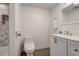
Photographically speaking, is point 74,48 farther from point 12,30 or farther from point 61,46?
point 12,30

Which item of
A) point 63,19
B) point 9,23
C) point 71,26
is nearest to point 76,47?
point 71,26

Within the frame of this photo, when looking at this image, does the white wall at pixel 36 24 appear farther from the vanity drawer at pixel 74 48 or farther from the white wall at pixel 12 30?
the vanity drawer at pixel 74 48

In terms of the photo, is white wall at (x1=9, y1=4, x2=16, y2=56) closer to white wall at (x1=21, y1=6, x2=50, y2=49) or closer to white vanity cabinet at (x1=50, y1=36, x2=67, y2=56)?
white vanity cabinet at (x1=50, y1=36, x2=67, y2=56)

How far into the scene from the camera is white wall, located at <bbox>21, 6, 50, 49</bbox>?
11.9ft

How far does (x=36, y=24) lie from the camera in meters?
3.87

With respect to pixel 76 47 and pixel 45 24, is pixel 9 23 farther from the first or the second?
pixel 45 24

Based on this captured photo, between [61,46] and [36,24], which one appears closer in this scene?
[61,46]

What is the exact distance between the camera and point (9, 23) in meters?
1.91

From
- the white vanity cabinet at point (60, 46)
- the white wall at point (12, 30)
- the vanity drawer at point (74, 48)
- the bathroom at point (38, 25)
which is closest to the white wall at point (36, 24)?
the bathroom at point (38, 25)

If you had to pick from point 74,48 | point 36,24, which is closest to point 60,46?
point 74,48

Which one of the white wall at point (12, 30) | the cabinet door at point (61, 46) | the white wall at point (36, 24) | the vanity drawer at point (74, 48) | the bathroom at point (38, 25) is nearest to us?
the vanity drawer at point (74, 48)

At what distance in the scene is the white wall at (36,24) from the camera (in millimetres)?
3641

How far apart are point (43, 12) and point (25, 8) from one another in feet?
2.87

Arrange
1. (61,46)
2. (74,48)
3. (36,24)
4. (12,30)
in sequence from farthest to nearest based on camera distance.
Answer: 1. (36,24)
2. (12,30)
3. (61,46)
4. (74,48)
